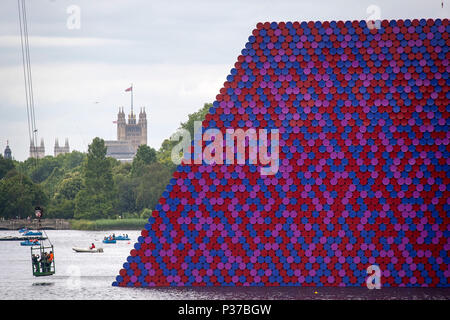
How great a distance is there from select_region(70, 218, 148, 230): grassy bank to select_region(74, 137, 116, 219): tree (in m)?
0.90

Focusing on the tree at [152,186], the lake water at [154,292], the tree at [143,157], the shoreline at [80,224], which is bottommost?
the shoreline at [80,224]

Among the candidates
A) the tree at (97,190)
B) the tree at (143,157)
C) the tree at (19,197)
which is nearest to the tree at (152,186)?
the tree at (97,190)

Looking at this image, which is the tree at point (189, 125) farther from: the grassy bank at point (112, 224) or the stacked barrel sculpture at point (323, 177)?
the stacked barrel sculpture at point (323, 177)

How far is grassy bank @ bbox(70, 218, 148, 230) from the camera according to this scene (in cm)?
12062

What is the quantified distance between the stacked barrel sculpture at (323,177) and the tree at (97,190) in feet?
289

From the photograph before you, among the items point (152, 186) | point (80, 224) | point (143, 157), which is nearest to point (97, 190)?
point (80, 224)

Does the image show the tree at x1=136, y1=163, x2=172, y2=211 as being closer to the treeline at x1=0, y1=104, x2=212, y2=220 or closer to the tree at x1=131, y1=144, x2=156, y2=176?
the treeline at x1=0, y1=104, x2=212, y2=220

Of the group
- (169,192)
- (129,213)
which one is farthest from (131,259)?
(129,213)

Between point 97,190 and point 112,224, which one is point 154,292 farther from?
point 97,190

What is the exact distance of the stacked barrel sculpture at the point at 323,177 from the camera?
3297cm

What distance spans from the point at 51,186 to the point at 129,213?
38.4m

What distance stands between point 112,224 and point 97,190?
520 cm

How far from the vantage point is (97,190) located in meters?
123
